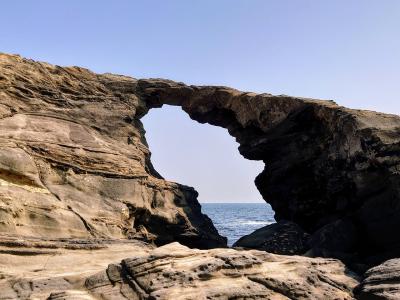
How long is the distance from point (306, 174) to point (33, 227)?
15544 mm

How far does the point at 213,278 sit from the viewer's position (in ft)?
35.5

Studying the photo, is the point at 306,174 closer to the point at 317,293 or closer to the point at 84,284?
the point at 317,293

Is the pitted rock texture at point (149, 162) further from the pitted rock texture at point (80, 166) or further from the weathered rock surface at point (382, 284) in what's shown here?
the weathered rock surface at point (382, 284)

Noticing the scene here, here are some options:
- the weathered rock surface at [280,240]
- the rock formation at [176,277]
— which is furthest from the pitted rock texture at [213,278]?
the weathered rock surface at [280,240]

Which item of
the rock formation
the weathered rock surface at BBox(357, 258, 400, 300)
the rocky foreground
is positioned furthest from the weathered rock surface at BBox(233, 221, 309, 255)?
the weathered rock surface at BBox(357, 258, 400, 300)

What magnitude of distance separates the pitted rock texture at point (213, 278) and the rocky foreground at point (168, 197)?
4 centimetres

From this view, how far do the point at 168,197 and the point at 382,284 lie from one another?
13515mm

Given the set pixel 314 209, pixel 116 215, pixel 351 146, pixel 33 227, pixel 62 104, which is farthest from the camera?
pixel 314 209

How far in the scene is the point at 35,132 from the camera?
1864cm

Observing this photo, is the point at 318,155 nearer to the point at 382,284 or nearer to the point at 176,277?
the point at 382,284

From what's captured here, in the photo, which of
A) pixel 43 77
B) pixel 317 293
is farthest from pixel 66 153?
pixel 317 293

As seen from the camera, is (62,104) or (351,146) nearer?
(351,146)

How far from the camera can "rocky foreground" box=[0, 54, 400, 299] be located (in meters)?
11.0

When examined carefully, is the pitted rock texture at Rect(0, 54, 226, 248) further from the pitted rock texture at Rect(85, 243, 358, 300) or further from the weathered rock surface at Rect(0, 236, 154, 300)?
the pitted rock texture at Rect(85, 243, 358, 300)
